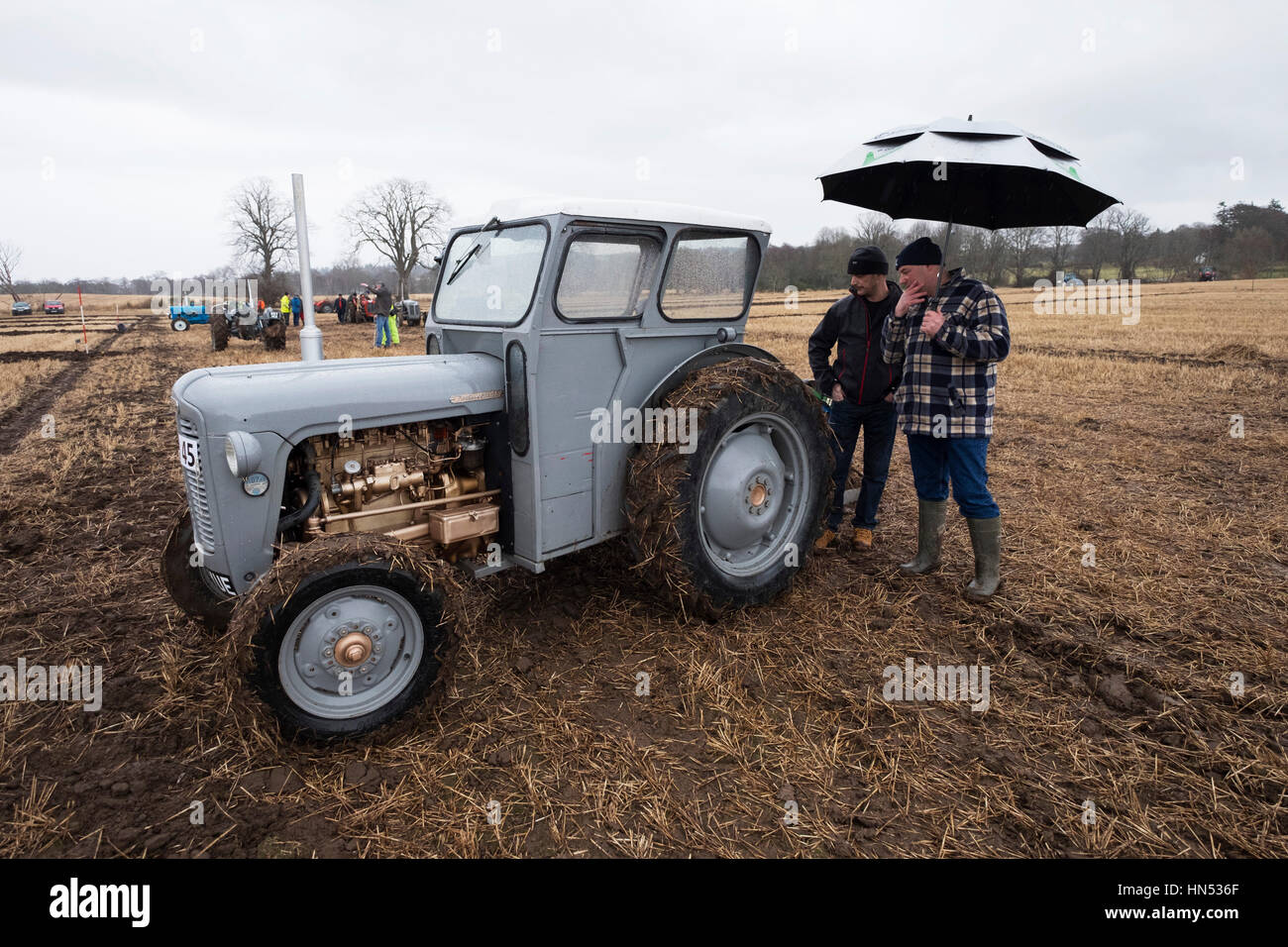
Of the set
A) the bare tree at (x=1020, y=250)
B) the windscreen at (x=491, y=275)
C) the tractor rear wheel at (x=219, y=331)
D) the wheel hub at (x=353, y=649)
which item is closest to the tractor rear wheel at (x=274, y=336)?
the tractor rear wheel at (x=219, y=331)

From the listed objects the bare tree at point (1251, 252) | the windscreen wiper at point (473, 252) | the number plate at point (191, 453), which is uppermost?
the bare tree at point (1251, 252)

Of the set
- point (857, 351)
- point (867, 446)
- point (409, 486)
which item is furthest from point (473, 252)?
point (867, 446)

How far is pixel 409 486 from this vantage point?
3.54 meters

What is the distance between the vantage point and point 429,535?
11.8 ft

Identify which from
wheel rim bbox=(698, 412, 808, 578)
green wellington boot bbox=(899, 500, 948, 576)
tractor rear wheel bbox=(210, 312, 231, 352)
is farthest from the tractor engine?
tractor rear wheel bbox=(210, 312, 231, 352)

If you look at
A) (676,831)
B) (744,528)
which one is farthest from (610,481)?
(676,831)

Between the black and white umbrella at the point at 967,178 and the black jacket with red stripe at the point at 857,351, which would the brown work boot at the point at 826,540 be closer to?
the black jacket with red stripe at the point at 857,351

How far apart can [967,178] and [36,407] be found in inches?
529

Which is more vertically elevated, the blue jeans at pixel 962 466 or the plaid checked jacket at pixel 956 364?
the plaid checked jacket at pixel 956 364

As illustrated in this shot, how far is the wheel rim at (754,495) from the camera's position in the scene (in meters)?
4.12

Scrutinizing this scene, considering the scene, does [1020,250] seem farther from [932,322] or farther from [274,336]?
[932,322]

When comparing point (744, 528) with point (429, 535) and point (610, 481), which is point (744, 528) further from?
point (429, 535)

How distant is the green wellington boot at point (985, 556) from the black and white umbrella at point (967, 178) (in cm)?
169

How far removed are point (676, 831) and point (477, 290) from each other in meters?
Result: 2.81
